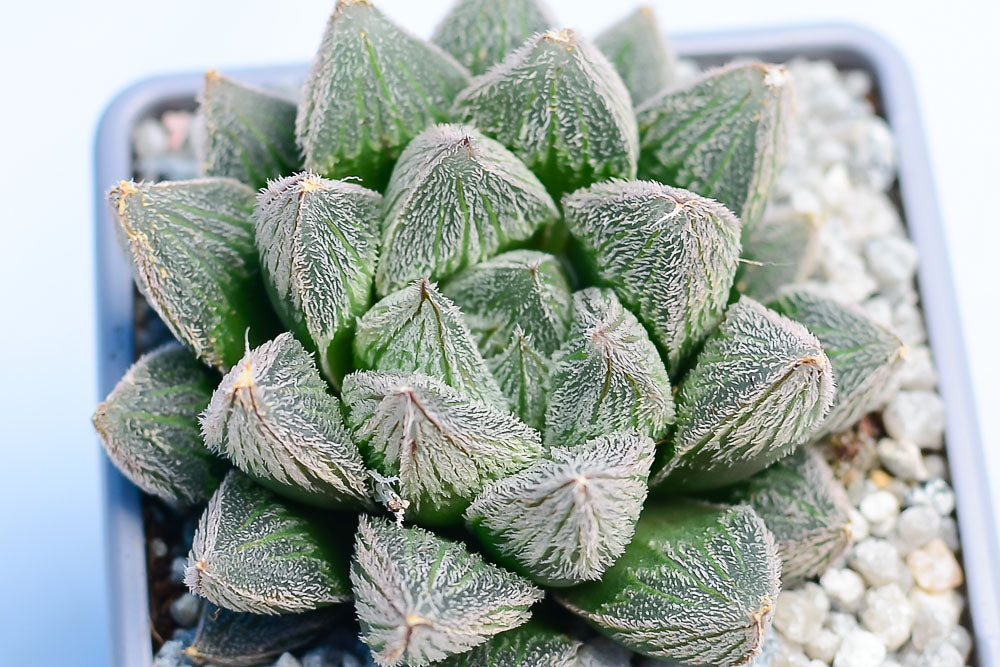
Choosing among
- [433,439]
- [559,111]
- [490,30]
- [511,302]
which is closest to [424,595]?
[433,439]

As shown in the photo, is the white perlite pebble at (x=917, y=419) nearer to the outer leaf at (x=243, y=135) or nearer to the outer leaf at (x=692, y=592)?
the outer leaf at (x=692, y=592)

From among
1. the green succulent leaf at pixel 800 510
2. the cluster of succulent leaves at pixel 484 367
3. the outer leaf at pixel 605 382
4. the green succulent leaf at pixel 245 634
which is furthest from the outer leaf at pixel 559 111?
the green succulent leaf at pixel 245 634

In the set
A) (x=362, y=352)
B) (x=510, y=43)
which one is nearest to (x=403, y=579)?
(x=362, y=352)

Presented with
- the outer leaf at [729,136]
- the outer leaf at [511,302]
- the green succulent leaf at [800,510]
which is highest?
the outer leaf at [729,136]

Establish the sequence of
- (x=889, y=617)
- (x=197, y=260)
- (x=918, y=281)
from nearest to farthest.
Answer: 1. (x=197, y=260)
2. (x=889, y=617)
3. (x=918, y=281)

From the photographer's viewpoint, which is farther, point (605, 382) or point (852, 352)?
point (852, 352)

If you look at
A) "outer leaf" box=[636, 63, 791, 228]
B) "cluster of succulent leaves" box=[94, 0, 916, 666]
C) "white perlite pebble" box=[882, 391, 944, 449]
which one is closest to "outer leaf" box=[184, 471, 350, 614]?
"cluster of succulent leaves" box=[94, 0, 916, 666]

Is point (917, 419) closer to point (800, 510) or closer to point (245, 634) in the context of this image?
point (800, 510)

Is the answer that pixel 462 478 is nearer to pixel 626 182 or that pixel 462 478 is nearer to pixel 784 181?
pixel 626 182

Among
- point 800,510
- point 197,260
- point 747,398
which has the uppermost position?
point 197,260
